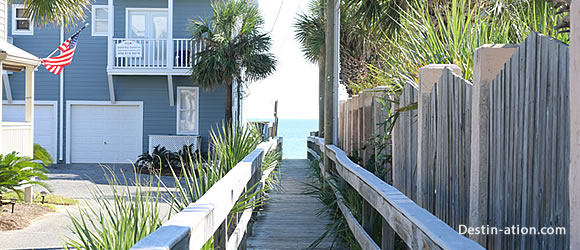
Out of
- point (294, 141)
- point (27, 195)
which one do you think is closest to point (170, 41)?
point (27, 195)

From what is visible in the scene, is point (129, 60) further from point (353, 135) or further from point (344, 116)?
point (353, 135)

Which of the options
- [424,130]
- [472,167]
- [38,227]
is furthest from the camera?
[38,227]

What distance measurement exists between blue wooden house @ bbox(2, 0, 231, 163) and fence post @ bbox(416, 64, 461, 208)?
18.6 m

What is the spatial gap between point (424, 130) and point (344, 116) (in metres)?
6.67

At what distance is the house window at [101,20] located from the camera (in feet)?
76.2

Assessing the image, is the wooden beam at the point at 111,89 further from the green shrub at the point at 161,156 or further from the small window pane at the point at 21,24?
the small window pane at the point at 21,24

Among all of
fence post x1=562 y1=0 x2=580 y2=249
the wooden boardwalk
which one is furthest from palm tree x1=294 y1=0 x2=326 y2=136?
fence post x1=562 y1=0 x2=580 y2=249

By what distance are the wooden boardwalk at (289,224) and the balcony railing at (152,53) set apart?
11.8 meters

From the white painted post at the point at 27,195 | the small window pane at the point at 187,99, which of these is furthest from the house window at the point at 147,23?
the white painted post at the point at 27,195

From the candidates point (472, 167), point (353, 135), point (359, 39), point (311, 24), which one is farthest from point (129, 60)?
point (472, 167)

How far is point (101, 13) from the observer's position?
23.3 metres

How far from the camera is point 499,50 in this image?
318 cm

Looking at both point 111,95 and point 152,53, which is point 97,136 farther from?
point 152,53

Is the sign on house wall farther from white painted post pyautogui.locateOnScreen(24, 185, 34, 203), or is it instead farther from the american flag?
white painted post pyautogui.locateOnScreen(24, 185, 34, 203)
